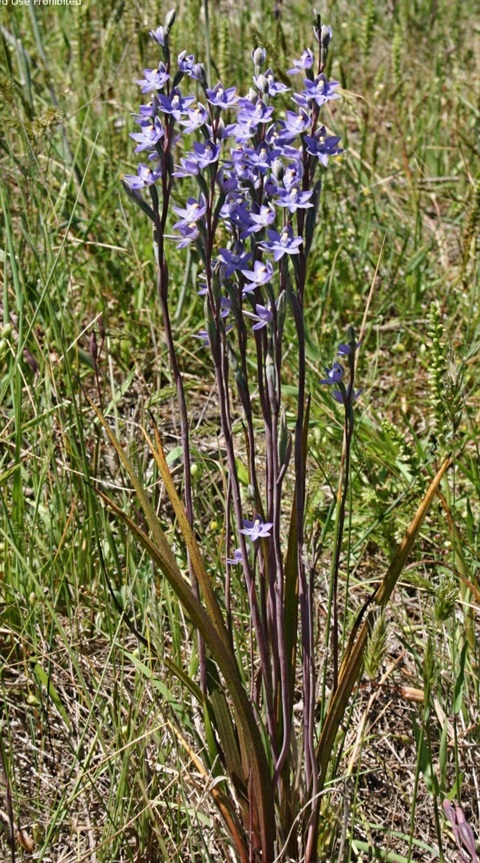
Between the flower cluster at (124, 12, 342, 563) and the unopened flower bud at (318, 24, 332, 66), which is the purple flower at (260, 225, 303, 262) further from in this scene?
the unopened flower bud at (318, 24, 332, 66)

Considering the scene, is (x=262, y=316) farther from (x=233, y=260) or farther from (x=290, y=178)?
(x=290, y=178)

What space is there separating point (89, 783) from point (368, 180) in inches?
107

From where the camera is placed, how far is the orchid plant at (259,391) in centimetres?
131

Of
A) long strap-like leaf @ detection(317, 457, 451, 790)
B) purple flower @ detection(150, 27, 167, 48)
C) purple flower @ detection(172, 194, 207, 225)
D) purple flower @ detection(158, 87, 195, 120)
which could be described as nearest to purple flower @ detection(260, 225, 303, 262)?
purple flower @ detection(172, 194, 207, 225)

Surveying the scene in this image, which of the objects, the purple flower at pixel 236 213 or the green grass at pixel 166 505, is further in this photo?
the green grass at pixel 166 505

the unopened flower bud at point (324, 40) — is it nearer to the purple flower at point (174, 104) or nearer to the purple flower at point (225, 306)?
the purple flower at point (174, 104)

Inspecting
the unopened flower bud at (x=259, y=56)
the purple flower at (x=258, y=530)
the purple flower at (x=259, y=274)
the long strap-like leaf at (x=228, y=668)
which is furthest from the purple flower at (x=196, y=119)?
the purple flower at (x=258, y=530)

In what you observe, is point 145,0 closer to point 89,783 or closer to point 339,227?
point 339,227

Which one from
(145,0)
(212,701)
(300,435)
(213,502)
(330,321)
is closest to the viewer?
(300,435)

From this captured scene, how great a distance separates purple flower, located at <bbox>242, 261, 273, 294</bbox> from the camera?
1.29 metres

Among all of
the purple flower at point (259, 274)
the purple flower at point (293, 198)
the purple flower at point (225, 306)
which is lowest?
the purple flower at point (225, 306)

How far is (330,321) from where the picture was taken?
322 cm

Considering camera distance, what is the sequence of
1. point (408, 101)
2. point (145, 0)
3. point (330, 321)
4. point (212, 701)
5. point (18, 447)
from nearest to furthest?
point (212, 701), point (18, 447), point (330, 321), point (408, 101), point (145, 0)

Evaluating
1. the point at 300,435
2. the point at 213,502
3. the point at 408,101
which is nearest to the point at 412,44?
the point at 408,101
